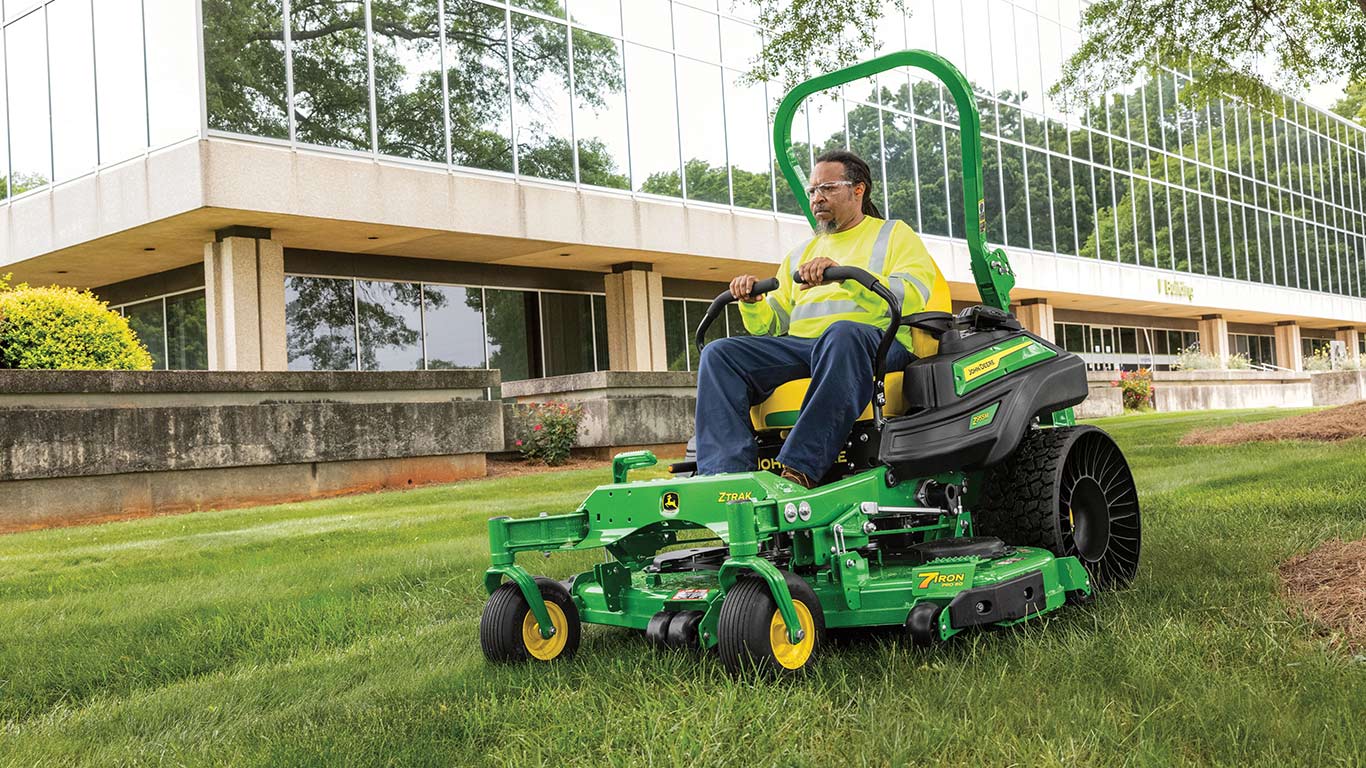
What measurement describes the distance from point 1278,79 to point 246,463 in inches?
551

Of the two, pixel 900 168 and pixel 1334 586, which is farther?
pixel 900 168

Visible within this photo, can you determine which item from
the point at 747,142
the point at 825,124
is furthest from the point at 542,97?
the point at 825,124

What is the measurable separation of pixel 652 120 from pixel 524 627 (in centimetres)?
2026

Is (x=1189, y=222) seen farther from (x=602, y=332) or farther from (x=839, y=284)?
(x=839, y=284)

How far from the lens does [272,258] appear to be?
62.8ft

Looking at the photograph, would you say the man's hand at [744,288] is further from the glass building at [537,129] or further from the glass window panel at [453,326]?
the glass window panel at [453,326]

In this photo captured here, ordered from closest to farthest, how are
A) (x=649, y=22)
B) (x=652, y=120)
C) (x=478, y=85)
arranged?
(x=478, y=85), (x=652, y=120), (x=649, y=22)

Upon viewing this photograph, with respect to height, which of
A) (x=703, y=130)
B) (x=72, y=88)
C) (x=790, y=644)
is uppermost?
(x=72, y=88)

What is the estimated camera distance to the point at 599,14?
74.3 ft

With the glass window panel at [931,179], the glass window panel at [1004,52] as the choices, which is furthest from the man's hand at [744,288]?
the glass window panel at [1004,52]

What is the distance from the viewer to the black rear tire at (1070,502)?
179 inches

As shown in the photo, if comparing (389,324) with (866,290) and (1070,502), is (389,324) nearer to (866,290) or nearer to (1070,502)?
(866,290)

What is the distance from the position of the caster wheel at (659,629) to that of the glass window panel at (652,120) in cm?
1955

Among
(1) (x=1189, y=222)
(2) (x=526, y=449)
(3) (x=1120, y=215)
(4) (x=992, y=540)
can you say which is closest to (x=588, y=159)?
(2) (x=526, y=449)
